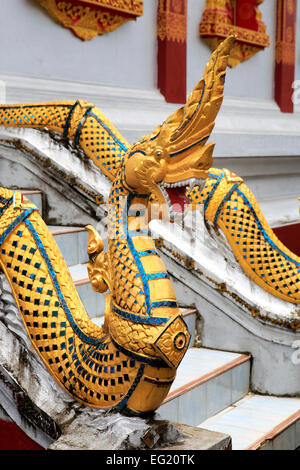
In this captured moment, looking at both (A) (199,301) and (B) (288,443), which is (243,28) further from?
(B) (288,443)

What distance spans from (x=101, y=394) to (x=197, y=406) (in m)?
0.83

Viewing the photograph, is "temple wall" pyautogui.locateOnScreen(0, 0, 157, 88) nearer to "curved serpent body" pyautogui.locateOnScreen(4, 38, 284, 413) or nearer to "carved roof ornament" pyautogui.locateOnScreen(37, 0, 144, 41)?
"carved roof ornament" pyautogui.locateOnScreen(37, 0, 144, 41)

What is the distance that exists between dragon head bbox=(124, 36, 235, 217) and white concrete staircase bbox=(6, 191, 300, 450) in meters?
0.93

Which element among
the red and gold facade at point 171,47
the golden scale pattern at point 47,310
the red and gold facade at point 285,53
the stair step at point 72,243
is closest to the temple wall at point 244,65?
the red and gold facade at point 285,53

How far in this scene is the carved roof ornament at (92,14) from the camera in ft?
11.5

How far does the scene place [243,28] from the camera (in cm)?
529

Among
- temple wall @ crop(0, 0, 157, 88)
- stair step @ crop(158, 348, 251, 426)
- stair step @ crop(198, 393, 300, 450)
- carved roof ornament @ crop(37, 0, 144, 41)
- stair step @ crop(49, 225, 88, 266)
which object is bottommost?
stair step @ crop(198, 393, 300, 450)

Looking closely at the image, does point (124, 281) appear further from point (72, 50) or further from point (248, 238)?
point (72, 50)

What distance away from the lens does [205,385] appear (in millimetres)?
2260

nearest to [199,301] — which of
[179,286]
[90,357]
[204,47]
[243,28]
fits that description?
[179,286]

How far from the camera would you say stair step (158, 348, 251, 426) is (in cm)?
210

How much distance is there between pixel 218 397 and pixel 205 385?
0.45ft

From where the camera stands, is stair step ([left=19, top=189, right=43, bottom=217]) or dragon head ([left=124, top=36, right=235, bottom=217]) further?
stair step ([left=19, top=189, right=43, bottom=217])

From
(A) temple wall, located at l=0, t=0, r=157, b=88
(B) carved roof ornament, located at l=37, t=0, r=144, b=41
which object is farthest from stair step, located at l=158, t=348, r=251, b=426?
(B) carved roof ornament, located at l=37, t=0, r=144, b=41
